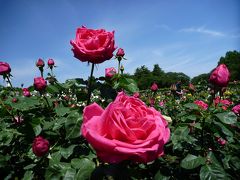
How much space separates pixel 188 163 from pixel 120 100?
62 cm

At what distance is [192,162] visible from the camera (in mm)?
1240

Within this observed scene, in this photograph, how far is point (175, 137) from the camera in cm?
137

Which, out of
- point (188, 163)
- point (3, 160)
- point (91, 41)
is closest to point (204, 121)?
point (188, 163)

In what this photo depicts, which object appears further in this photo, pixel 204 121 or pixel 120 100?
pixel 204 121

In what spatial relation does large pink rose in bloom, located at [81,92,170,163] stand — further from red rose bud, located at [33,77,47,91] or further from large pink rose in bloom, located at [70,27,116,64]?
red rose bud, located at [33,77,47,91]

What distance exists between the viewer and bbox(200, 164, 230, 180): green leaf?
1.15 metres

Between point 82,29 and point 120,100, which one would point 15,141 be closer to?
point 82,29

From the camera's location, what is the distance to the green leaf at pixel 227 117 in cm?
126

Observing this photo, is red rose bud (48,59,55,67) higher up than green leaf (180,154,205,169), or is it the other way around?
red rose bud (48,59,55,67)

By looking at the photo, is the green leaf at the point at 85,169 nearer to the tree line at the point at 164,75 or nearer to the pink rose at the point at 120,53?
the pink rose at the point at 120,53

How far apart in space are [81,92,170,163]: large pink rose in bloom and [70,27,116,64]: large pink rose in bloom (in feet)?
2.04

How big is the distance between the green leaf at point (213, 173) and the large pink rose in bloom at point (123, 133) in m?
0.49

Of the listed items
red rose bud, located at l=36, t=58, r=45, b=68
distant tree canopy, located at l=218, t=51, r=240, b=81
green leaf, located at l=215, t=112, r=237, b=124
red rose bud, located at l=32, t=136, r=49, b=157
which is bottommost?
red rose bud, located at l=32, t=136, r=49, b=157

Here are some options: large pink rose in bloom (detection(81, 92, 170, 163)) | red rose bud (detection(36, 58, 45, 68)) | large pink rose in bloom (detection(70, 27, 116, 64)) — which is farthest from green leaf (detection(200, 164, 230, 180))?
red rose bud (detection(36, 58, 45, 68))
